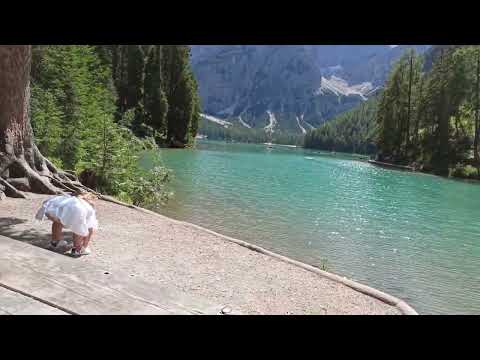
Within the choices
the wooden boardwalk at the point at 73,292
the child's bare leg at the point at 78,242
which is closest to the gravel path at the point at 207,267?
the child's bare leg at the point at 78,242

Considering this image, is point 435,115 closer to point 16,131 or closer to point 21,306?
point 16,131

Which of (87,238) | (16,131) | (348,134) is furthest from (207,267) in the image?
(348,134)

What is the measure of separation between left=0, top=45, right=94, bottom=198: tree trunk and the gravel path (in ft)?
4.96

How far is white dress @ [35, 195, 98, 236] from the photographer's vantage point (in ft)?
24.8

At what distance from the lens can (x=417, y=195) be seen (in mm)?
31406

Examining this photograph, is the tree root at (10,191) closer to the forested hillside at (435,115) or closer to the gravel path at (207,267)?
the gravel path at (207,267)

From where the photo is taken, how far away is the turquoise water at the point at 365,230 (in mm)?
10852

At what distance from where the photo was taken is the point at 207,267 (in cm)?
812

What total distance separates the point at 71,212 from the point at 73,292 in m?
4.34

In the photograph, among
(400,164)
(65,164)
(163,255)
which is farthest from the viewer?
(400,164)

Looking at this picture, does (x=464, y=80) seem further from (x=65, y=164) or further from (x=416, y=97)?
(x=65, y=164)

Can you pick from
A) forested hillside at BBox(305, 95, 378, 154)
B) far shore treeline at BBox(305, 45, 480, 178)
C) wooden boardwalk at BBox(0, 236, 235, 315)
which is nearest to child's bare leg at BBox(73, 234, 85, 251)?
wooden boardwalk at BBox(0, 236, 235, 315)
